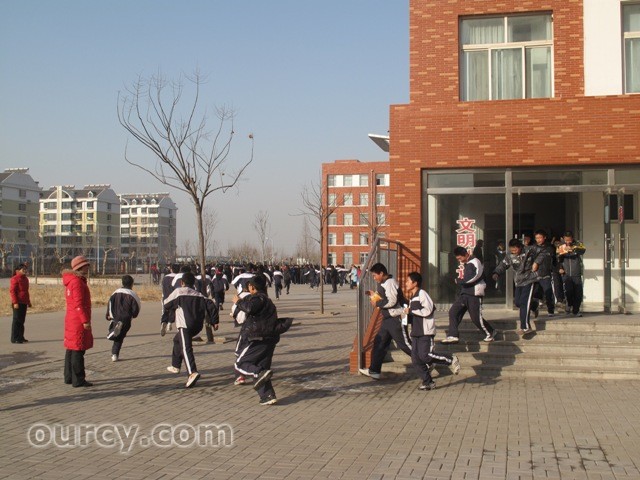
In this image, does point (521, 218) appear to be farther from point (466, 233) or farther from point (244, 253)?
point (244, 253)

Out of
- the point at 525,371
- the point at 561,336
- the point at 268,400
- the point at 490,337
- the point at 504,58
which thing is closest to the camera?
the point at 268,400

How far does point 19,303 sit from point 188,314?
23.7 feet

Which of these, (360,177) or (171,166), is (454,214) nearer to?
(171,166)

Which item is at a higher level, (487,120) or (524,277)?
(487,120)

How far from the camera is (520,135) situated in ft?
47.1

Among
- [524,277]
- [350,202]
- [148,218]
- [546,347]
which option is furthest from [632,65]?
[148,218]

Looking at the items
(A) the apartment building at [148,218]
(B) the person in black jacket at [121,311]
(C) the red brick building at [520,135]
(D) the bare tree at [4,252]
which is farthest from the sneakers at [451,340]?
(A) the apartment building at [148,218]

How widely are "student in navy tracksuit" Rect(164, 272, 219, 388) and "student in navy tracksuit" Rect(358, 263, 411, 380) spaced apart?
240 centimetres

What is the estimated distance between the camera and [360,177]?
92188 millimetres

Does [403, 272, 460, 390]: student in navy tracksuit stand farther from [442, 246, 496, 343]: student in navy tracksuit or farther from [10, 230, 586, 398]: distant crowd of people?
[442, 246, 496, 343]: student in navy tracksuit

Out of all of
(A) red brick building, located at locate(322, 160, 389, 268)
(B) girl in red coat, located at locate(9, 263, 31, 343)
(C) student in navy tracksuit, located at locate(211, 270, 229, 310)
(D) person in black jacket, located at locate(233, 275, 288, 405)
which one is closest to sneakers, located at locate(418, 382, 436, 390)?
(D) person in black jacket, located at locate(233, 275, 288, 405)

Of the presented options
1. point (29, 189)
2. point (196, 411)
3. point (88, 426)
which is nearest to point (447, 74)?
point (196, 411)

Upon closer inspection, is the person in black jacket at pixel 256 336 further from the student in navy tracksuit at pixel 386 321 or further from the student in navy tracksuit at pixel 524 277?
the student in navy tracksuit at pixel 524 277

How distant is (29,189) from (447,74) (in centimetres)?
10970
